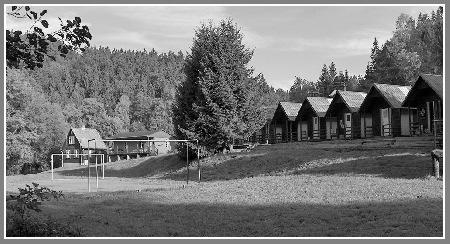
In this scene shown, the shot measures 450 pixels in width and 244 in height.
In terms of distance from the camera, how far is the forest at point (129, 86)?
43375 mm

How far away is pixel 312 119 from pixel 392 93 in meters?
11.2

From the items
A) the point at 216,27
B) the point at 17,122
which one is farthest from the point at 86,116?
the point at 216,27

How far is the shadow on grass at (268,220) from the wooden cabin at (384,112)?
1012 inches

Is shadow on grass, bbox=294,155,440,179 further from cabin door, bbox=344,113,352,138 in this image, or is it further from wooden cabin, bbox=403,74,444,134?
cabin door, bbox=344,113,352,138

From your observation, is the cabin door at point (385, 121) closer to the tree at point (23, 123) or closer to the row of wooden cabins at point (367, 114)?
the row of wooden cabins at point (367, 114)

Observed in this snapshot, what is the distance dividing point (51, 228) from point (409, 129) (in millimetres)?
34461

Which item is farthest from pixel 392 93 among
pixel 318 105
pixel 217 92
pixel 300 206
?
pixel 300 206

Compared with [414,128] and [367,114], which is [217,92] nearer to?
[367,114]

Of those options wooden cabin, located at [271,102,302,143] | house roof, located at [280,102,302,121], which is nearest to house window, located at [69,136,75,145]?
wooden cabin, located at [271,102,302,143]

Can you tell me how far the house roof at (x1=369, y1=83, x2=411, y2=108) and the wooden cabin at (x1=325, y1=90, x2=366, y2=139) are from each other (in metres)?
3.62

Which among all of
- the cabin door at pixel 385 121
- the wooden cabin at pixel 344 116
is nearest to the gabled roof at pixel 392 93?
the cabin door at pixel 385 121

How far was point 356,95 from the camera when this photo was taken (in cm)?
4806

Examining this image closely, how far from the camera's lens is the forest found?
43.4 metres

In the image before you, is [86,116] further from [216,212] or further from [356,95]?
[216,212]
